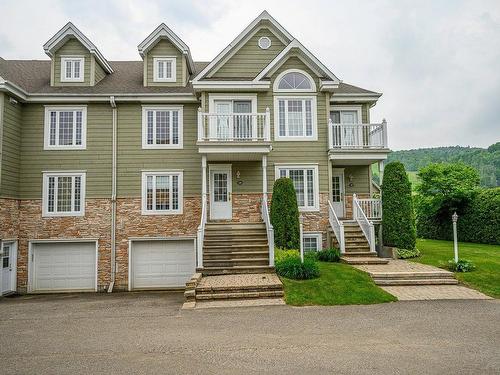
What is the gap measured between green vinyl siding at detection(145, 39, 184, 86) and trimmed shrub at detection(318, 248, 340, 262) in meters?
9.79

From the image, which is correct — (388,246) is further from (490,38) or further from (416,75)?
(416,75)

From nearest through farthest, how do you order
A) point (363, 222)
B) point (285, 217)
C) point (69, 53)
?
point (285, 217) → point (363, 222) → point (69, 53)

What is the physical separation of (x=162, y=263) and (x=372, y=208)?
9367 mm

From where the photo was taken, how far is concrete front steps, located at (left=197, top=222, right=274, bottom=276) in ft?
38.9

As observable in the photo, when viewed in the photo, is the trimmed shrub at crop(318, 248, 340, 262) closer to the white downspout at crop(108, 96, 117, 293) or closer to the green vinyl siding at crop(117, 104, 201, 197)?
the green vinyl siding at crop(117, 104, 201, 197)

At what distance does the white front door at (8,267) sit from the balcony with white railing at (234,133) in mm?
8575

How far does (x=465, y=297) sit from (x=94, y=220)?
13.6 meters

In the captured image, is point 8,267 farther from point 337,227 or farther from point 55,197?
point 337,227

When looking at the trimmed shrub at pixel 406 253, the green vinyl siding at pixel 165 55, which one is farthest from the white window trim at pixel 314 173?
the green vinyl siding at pixel 165 55

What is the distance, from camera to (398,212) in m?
14.1

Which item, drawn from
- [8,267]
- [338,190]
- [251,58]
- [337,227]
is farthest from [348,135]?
[8,267]

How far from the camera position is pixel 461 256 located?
14.0 meters

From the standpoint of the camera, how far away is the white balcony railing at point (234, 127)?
13.9 m

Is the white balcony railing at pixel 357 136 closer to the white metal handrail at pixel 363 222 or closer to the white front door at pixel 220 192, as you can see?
the white metal handrail at pixel 363 222
